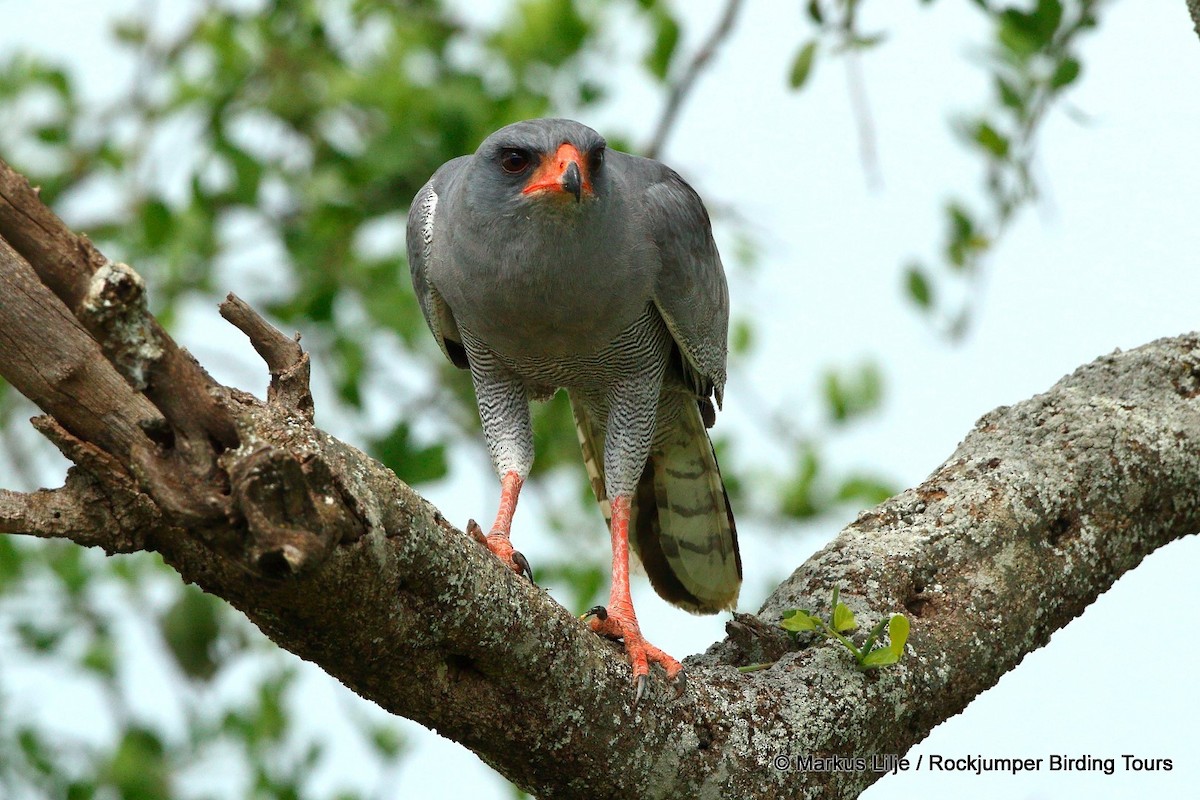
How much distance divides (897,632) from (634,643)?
0.69m

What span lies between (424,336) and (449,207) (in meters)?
2.88

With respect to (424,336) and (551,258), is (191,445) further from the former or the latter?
(424,336)

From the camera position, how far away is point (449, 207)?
4.34 meters

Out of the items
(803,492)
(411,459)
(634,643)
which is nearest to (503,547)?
(634,643)

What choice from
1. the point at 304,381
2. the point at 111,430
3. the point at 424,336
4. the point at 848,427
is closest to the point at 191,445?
the point at 111,430

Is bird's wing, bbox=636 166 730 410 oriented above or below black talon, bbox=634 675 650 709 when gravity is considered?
above

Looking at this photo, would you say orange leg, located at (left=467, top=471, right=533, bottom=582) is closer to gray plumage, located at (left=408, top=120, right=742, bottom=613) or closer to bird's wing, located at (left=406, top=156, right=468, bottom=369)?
gray plumage, located at (left=408, top=120, right=742, bottom=613)

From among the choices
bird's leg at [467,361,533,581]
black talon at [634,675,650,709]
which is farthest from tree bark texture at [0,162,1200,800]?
bird's leg at [467,361,533,581]

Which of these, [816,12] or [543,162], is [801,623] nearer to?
[543,162]

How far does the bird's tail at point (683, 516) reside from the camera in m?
4.97

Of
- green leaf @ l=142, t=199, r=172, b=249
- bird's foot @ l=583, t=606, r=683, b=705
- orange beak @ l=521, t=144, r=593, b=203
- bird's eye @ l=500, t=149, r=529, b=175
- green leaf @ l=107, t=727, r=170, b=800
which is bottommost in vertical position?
bird's foot @ l=583, t=606, r=683, b=705

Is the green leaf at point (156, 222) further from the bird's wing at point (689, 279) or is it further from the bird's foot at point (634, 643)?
the bird's foot at point (634, 643)

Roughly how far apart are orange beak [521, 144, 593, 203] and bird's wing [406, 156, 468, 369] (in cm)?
50

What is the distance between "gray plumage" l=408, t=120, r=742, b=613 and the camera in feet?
13.5
